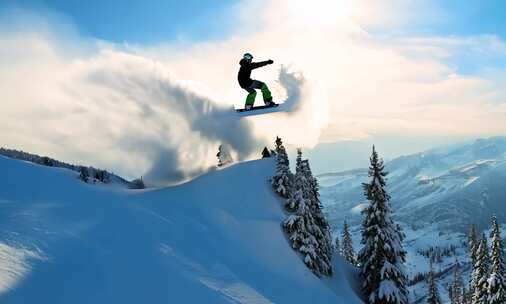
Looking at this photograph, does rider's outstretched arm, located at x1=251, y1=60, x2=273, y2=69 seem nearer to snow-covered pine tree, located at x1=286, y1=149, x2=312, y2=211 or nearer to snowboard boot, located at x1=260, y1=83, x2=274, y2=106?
snowboard boot, located at x1=260, y1=83, x2=274, y2=106

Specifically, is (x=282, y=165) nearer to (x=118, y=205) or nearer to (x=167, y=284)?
(x=118, y=205)

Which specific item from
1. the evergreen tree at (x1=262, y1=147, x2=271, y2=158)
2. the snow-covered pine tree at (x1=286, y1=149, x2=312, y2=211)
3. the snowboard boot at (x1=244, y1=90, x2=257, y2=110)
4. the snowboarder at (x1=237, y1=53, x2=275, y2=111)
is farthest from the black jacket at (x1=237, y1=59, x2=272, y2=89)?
the evergreen tree at (x1=262, y1=147, x2=271, y2=158)

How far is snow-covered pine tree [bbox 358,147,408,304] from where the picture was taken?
117ft

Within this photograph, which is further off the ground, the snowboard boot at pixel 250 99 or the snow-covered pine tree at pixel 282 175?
the snowboard boot at pixel 250 99

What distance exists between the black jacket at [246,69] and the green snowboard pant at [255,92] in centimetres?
83

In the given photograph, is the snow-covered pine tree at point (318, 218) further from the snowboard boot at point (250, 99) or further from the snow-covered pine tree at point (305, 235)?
the snowboard boot at point (250, 99)

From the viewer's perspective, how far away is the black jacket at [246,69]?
2945 centimetres

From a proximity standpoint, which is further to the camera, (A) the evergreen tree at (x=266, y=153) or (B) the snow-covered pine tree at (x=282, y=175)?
(A) the evergreen tree at (x=266, y=153)

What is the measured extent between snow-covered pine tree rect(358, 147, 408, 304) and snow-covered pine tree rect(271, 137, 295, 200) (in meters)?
8.96

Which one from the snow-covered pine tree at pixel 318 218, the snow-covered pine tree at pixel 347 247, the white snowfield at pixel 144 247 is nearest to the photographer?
the white snowfield at pixel 144 247

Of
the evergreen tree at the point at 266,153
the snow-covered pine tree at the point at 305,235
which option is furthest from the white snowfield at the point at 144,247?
the evergreen tree at the point at 266,153

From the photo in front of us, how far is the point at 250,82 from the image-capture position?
100 ft

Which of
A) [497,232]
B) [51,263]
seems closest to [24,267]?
[51,263]

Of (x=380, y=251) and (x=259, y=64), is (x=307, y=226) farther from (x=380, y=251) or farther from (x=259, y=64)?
(x=259, y=64)
